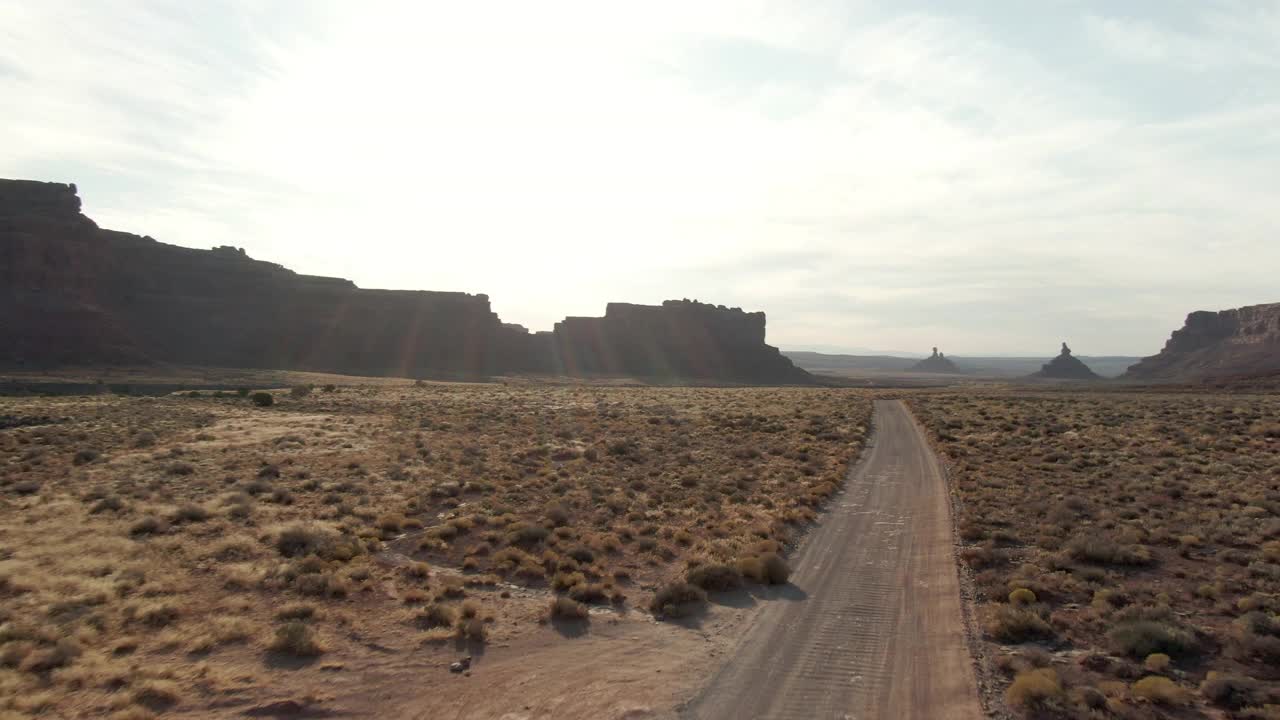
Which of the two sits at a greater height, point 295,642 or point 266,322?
point 266,322

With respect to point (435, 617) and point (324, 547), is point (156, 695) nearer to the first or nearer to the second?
point (435, 617)

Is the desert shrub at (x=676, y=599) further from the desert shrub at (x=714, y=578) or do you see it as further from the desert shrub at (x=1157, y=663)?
the desert shrub at (x=1157, y=663)

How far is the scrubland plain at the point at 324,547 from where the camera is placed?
1005cm

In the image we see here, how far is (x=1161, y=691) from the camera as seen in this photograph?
28.6 feet

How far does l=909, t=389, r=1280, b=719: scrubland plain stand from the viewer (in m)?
8.99

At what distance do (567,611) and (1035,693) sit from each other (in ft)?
23.8

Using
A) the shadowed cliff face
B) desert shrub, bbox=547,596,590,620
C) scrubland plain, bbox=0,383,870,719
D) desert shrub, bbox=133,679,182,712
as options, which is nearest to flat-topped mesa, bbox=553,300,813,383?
the shadowed cliff face

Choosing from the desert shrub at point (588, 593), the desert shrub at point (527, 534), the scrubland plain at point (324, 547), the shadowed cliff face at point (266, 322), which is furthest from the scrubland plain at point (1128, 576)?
the shadowed cliff face at point (266, 322)

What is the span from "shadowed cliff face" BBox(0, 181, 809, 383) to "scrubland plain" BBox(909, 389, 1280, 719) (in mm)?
109955

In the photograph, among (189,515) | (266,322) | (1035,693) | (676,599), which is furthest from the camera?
(266,322)

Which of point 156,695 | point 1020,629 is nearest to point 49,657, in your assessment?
point 156,695

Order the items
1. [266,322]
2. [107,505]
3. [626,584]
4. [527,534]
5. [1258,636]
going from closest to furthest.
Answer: [1258,636]
[626,584]
[527,534]
[107,505]
[266,322]

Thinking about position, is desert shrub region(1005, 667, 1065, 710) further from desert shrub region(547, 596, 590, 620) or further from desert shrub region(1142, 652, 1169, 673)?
desert shrub region(547, 596, 590, 620)

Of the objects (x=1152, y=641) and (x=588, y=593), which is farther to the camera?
(x=588, y=593)
